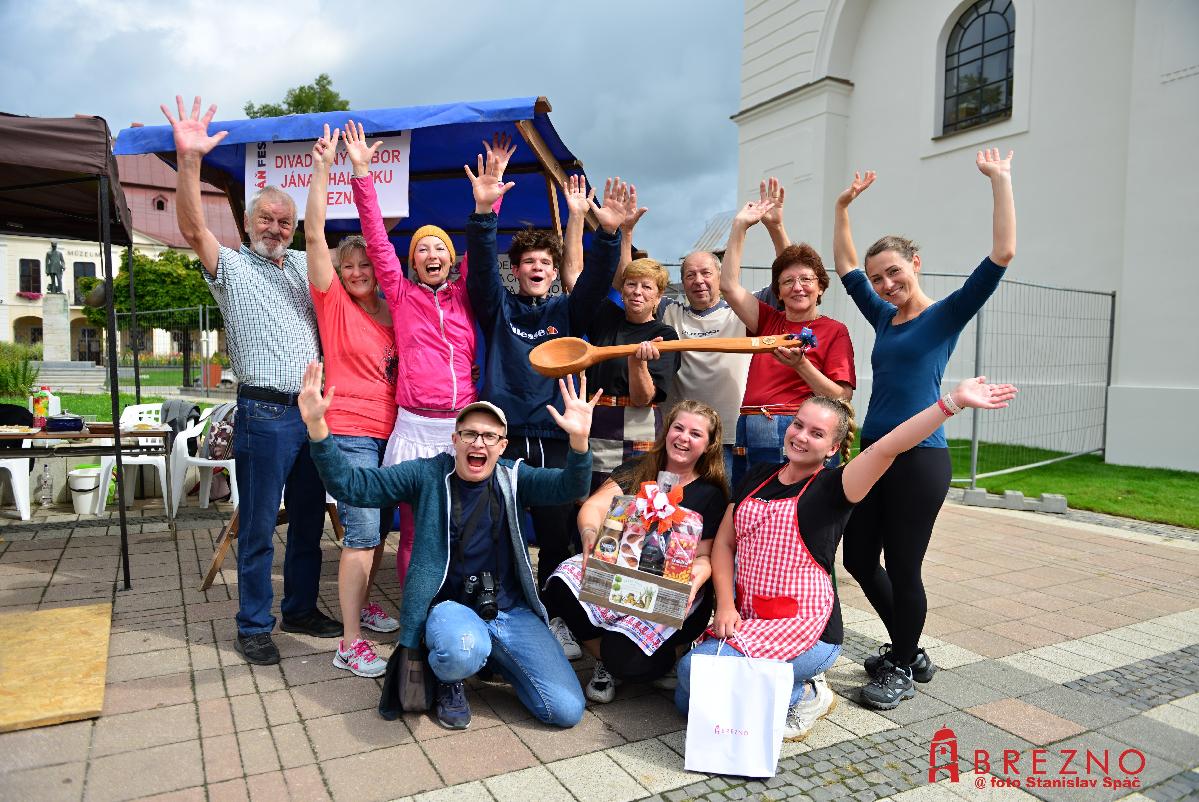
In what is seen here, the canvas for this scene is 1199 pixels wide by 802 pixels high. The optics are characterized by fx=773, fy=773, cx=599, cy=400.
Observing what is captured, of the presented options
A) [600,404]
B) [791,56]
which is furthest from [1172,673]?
[791,56]

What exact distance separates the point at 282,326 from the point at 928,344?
280cm

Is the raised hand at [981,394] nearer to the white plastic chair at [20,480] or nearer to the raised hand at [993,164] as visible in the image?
the raised hand at [993,164]

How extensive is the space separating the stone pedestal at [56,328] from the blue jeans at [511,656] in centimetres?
2939

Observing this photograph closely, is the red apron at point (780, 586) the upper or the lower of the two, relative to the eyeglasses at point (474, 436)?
lower

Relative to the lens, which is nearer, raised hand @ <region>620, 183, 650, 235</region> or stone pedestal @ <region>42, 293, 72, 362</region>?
raised hand @ <region>620, 183, 650, 235</region>

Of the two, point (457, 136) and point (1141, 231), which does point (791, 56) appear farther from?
point (457, 136)

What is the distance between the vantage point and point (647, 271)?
378 centimetres

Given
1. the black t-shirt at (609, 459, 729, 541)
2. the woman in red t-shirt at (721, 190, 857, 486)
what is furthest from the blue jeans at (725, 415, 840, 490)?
the black t-shirt at (609, 459, 729, 541)

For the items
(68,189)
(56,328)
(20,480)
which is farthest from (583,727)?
(56,328)

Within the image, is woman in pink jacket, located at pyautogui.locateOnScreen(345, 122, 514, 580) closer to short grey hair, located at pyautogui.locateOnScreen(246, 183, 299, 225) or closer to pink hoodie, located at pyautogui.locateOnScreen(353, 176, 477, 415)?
pink hoodie, located at pyautogui.locateOnScreen(353, 176, 477, 415)

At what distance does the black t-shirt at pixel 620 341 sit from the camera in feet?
12.3

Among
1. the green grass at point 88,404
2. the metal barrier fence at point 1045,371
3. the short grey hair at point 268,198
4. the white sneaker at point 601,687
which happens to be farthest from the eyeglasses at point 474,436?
the green grass at point 88,404

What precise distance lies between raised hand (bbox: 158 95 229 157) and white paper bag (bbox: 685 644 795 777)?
9.38 ft

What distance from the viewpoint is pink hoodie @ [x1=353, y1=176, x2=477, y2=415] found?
345cm
